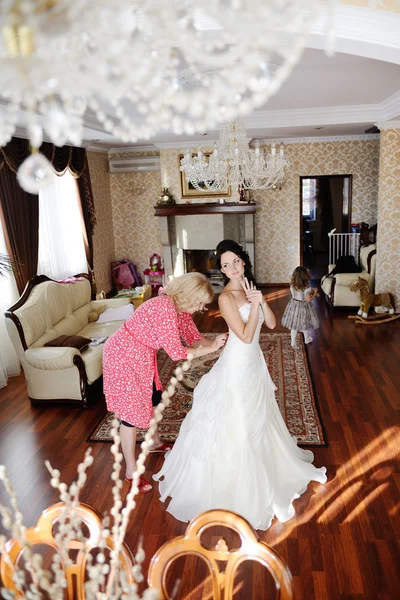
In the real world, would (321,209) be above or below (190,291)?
above

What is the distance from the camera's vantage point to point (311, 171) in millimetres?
8930

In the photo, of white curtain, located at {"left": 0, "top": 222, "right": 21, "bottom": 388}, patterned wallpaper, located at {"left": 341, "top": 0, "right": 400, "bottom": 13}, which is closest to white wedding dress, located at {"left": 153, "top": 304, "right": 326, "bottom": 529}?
patterned wallpaper, located at {"left": 341, "top": 0, "right": 400, "bottom": 13}

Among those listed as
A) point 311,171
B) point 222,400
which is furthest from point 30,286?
point 311,171

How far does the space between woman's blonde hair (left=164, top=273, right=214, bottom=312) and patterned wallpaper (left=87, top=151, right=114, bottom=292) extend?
5.82 metres

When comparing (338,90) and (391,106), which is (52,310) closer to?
(338,90)

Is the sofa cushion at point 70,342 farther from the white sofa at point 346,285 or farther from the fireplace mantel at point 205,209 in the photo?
the fireplace mantel at point 205,209

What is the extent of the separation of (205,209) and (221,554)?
753cm

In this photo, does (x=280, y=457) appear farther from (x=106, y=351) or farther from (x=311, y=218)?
(x=311, y=218)

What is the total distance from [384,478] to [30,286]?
12.8ft

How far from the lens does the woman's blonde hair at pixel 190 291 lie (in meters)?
2.87

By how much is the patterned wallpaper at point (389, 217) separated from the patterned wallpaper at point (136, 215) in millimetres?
4080

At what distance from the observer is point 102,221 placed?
8.92m

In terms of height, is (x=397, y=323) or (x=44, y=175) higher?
(x=44, y=175)


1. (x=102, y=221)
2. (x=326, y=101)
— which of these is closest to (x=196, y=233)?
(x=102, y=221)
